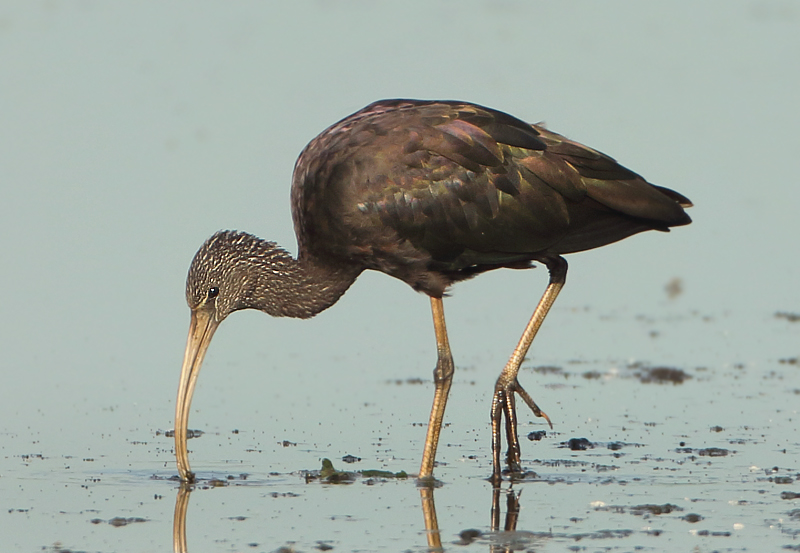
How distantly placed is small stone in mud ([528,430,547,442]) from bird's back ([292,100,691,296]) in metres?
1.22

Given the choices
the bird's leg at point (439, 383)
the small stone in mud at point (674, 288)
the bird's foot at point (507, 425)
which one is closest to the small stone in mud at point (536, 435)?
the bird's foot at point (507, 425)

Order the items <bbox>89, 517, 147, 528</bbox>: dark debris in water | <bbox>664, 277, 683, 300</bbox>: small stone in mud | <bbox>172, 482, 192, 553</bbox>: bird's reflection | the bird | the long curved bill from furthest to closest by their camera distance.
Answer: <bbox>664, 277, 683, 300</bbox>: small stone in mud → the bird → the long curved bill → <bbox>89, 517, 147, 528</bbox>: dark debris in water → <bbox>172, 482, 192, 553</bbox>: bird's reflection

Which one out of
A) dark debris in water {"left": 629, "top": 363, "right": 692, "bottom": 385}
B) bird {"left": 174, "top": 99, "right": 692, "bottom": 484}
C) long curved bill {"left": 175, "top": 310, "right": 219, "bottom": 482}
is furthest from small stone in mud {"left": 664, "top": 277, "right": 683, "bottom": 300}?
long curved bill {"left": 175, "top": 310, "right": 219, "bottom": 482}

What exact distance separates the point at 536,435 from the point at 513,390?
72cm

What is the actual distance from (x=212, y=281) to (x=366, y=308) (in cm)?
446

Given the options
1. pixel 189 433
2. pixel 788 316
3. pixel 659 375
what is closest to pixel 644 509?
pixel 189 433

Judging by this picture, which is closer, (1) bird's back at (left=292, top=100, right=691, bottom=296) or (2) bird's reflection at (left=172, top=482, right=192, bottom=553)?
(2) bird's reflection at (left=172, top=482, right=192, bottom=553)

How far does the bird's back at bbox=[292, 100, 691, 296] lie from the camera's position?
9.30 meters

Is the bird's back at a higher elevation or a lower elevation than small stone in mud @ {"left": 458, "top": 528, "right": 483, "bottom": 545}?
higher

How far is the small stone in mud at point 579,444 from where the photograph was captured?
9.61m

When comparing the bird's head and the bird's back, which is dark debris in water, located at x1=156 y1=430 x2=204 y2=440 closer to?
the bird's head

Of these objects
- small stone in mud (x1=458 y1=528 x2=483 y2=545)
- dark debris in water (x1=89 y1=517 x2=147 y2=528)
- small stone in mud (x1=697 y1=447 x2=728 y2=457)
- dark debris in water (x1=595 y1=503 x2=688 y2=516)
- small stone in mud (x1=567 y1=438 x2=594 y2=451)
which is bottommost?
small stone in mud (x1=458 y1=528 x2=483 y2=545)

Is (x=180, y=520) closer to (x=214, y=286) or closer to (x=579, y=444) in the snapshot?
(x=214, y=286)

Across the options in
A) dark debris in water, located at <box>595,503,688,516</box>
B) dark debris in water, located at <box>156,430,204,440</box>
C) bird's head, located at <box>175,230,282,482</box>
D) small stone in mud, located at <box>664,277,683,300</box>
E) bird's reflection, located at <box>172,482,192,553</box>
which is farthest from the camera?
small stone in mud, located at <box>664,277,683,300</box>
